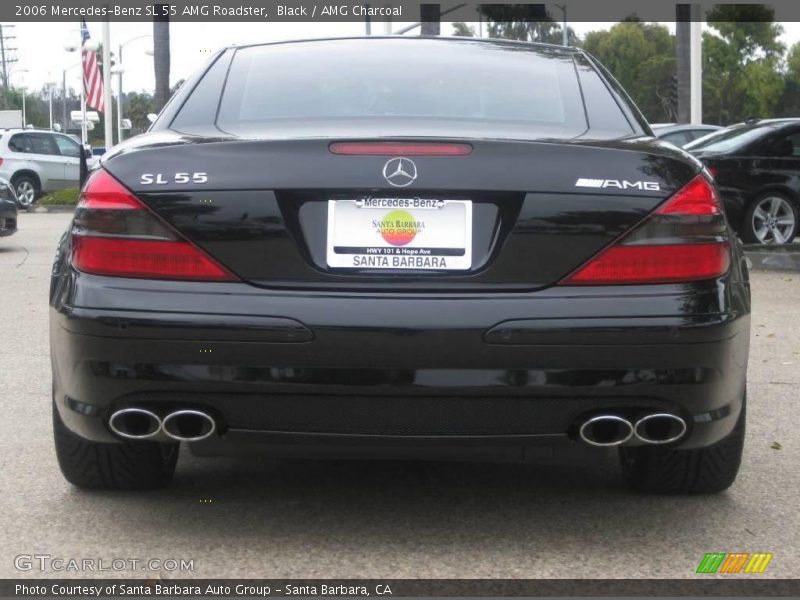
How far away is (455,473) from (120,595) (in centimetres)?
161

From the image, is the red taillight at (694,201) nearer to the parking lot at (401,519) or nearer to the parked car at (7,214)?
the parking lot at (401,519)

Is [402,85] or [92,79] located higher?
[92,79]

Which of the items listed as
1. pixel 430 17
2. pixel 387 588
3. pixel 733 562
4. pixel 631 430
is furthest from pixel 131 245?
pixel 430 17

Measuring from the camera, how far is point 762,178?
1405 cm

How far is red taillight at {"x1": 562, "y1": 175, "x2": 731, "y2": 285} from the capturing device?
3586mm

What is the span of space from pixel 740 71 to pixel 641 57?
1543cm

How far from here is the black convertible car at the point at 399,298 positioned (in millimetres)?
3496

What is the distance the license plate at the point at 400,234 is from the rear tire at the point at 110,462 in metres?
1.05

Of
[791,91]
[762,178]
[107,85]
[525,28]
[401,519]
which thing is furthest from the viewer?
[525,28]

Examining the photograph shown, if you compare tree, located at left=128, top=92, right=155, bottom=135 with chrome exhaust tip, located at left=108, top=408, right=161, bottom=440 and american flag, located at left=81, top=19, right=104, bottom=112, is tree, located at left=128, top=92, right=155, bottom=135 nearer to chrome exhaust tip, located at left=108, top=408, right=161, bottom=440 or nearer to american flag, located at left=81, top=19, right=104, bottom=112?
american flag, located at left=81, top=19, right=104, bottom=112

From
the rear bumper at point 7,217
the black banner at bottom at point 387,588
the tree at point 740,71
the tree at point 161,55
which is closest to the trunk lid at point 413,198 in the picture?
the black banner at bottom at point 387,588

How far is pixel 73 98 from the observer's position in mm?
158125
